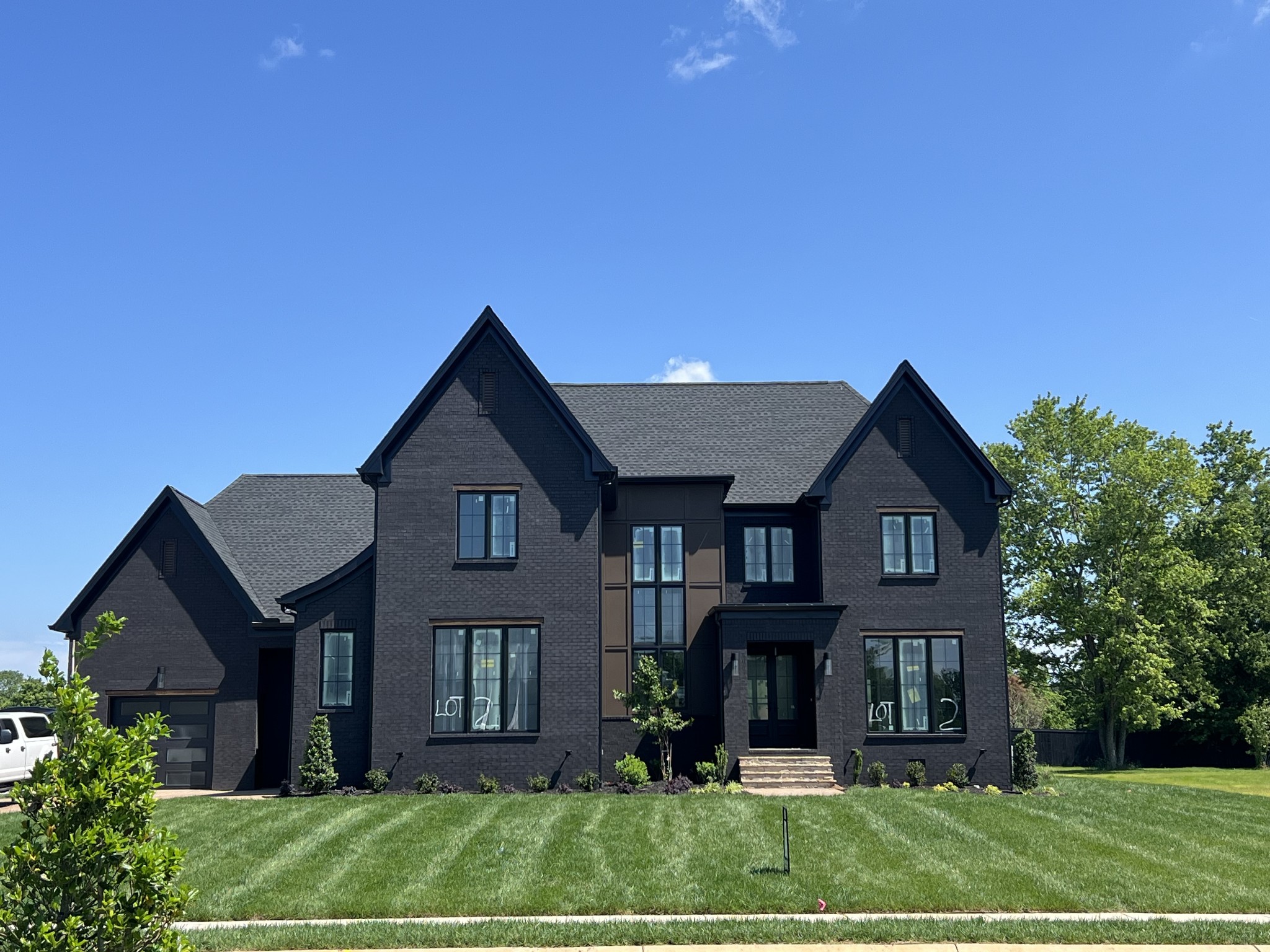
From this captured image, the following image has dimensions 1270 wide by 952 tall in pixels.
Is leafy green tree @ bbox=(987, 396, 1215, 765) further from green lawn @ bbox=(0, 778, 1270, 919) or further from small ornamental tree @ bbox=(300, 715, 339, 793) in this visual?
small ornamental tree @ bbox=(300, 715, 339, 793)

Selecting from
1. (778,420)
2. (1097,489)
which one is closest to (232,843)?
(778,420)

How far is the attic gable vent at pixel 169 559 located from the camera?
27.6 m

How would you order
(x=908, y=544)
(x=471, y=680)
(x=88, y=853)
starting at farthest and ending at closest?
(x=908, y=544)
(x=471, y=680)
(x=88, y=853)

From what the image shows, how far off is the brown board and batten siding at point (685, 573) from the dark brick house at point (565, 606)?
6cm

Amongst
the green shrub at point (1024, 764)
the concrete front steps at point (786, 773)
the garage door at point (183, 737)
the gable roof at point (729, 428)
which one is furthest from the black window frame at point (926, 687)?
the garage door at point (183, 737)

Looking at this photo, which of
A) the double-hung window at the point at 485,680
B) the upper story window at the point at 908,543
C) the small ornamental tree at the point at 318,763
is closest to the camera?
the small ornamental tree at the point at 318,763

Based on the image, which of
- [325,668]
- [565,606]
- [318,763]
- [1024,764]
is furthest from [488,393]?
[1024,764]

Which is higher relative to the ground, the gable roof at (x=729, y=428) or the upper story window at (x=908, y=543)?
the gable roof at (x=729, y=428)

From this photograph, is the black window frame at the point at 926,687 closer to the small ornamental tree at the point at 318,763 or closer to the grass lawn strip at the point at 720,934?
the small ornamental tree at the point at 318,763

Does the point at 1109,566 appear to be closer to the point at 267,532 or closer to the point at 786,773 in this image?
the point at 786,773

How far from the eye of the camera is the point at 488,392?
2589 centimetres

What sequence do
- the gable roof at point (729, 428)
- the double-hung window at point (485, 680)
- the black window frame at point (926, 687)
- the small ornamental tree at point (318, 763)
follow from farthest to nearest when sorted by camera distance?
the gable roof at point (729, 428)
the black window frame at point (926, 687)
the double-hung window at point (485, 680)
the small ornamental tree at point (318, 763)

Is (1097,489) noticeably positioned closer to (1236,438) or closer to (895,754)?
(1236,438)

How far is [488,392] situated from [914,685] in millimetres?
12200
